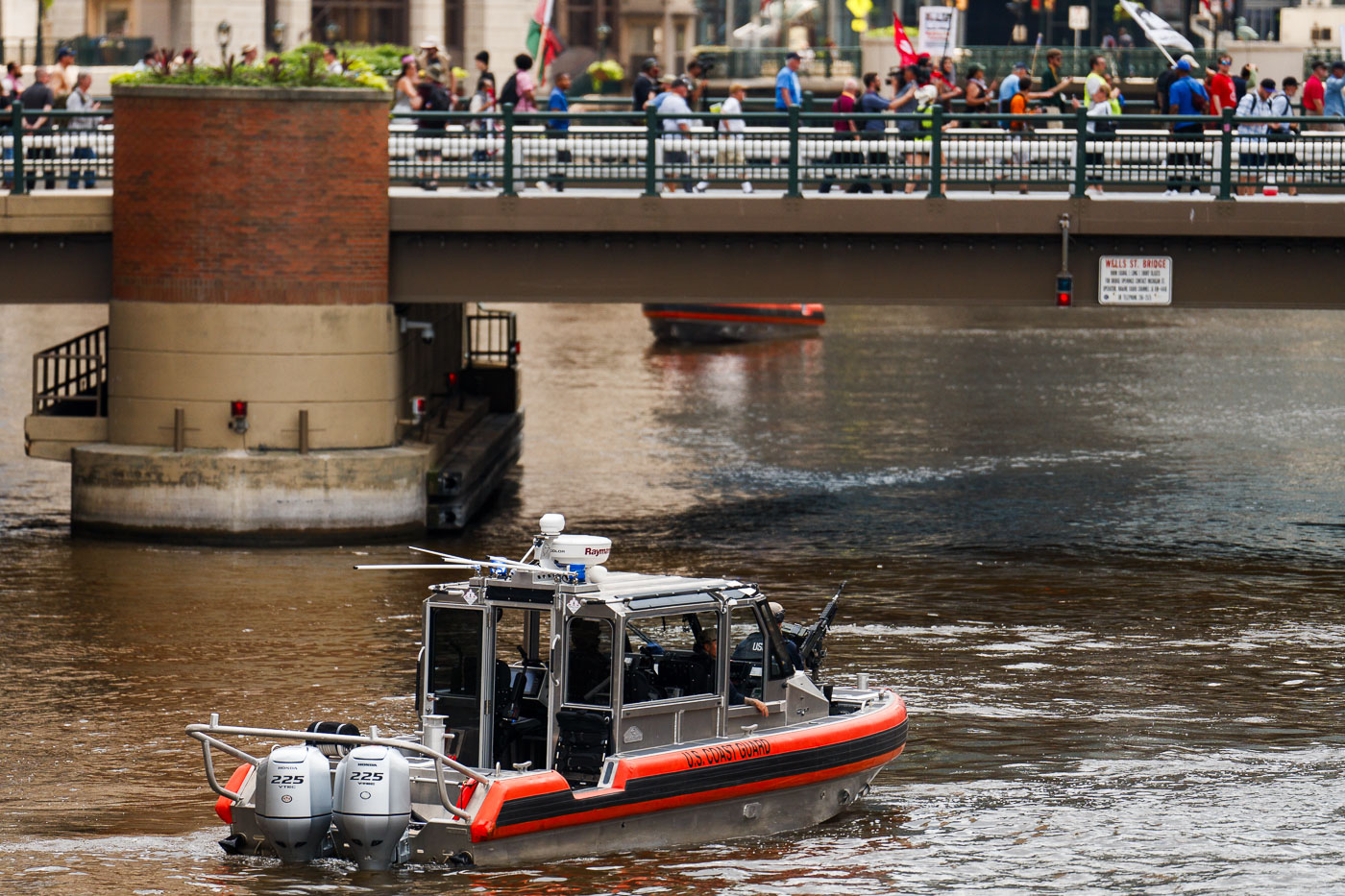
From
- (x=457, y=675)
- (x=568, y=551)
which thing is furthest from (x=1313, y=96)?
(x=457, y=675)

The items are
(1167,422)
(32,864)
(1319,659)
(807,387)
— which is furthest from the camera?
(807,387)

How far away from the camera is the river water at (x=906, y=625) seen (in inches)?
606

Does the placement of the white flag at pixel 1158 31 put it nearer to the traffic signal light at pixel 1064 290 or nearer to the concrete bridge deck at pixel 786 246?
the concrete bridge deck at pixel 786 246

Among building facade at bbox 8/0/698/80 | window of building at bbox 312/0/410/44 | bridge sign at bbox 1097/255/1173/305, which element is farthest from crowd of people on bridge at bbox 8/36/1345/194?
window of building at bbox 312/0/410/44

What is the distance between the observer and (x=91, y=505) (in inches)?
1071

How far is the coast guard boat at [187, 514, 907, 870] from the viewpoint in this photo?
14.2 metres

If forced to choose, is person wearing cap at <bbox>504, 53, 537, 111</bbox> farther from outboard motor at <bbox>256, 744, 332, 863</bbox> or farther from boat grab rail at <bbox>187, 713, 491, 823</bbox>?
outboard motor at <bbox>256, 744, 332, 863</bbox>

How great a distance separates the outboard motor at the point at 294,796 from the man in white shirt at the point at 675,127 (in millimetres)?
13669

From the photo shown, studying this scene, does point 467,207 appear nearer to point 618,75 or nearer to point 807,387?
point 807,387

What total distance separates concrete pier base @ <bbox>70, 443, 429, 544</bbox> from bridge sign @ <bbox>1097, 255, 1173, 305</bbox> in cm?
873

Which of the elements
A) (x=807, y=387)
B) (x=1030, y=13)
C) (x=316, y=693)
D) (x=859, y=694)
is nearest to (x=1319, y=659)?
(x=859, y=694)

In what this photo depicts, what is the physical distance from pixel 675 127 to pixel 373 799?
16.0 metres

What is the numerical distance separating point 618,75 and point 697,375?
111 ft

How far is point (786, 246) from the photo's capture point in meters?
27.2
